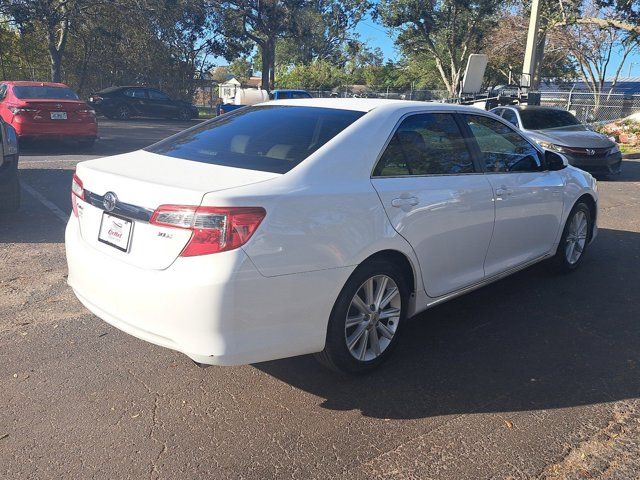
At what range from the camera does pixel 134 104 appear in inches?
1006

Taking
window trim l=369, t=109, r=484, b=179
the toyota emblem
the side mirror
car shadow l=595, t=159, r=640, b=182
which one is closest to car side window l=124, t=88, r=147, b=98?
car shadow l=595, t=159, r=640, b=182

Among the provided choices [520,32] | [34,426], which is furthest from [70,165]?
[520,32]

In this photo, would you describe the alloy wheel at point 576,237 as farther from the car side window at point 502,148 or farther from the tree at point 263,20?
the tree at point 263,20

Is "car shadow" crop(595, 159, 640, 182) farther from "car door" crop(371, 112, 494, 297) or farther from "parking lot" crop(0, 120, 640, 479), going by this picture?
"car door" crop(371, 112, 494, 297)

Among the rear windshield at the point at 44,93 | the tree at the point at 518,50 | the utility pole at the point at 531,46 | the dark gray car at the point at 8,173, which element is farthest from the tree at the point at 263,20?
the dark gray car at the point at 8,173

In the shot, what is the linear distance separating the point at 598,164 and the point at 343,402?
9.89 metres

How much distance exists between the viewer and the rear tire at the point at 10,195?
6700mm

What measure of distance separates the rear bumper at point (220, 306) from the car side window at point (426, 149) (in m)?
0.91

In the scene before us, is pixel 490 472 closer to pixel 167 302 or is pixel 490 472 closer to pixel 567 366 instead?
pixel 567 366

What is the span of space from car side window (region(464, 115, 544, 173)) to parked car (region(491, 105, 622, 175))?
6.68m

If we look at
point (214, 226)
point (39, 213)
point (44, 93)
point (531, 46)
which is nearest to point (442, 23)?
point (531, 46)

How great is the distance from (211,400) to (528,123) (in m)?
10.6

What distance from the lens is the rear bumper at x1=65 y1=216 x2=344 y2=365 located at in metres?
2.71

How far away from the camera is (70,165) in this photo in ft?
35.3
